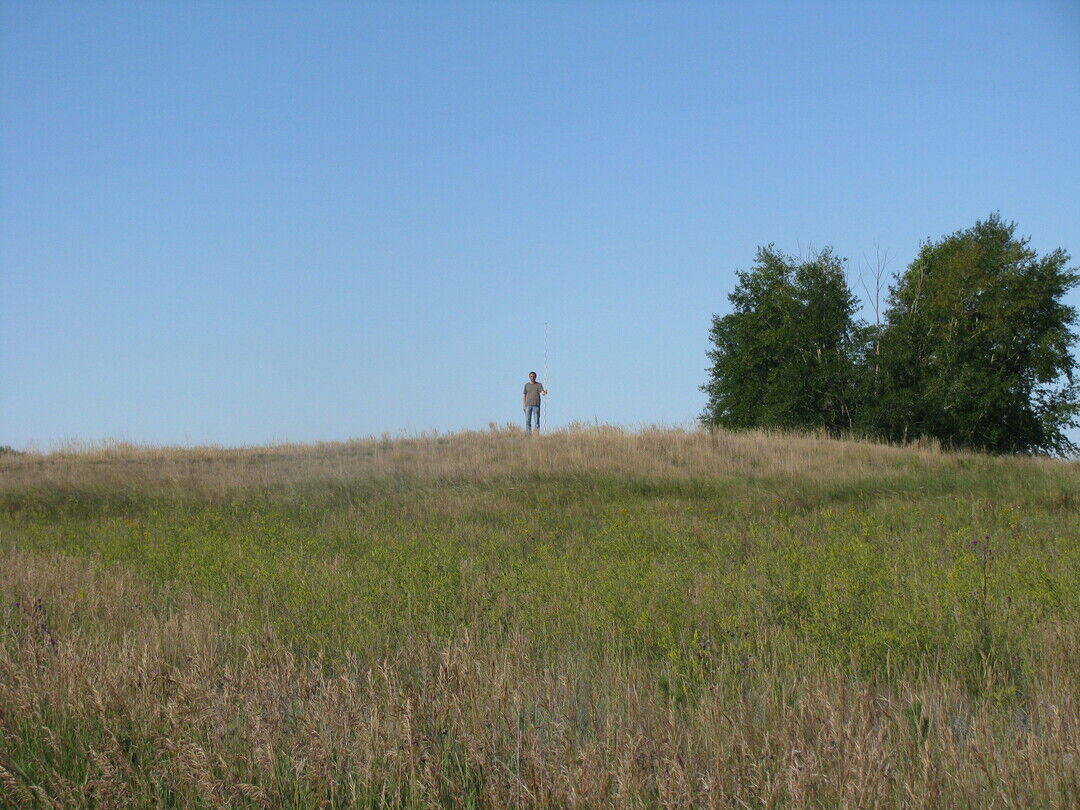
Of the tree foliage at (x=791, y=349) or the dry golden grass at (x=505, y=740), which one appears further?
the tree foliage at (x=791, y=349)

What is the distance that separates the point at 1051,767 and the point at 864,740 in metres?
0.87

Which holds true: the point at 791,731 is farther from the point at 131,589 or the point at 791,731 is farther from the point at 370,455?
the point at 370,455

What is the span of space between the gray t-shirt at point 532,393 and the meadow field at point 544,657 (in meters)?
13.7

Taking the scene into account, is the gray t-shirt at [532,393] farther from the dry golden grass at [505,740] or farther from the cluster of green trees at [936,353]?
the dry golden grass at [505,740]

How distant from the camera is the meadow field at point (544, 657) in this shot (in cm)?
407

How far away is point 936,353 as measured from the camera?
41438mm

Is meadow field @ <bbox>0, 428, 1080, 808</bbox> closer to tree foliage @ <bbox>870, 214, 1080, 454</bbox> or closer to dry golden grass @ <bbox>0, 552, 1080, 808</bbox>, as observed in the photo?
dry golden grass @ <bbox>0, 552, 1080, 808</bbox>

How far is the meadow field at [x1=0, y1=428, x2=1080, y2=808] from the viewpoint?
4066 mm

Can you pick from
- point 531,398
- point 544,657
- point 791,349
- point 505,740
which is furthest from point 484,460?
point 791,349

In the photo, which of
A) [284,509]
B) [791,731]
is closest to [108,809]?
[791,731]

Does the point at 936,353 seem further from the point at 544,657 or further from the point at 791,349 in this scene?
the point at 544,657

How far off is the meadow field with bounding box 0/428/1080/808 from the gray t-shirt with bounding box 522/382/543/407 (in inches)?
540

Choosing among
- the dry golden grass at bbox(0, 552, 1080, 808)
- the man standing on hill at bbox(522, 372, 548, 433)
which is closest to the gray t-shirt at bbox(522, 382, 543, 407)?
the man standing on hill at bbox(522, 372, 548, 433)

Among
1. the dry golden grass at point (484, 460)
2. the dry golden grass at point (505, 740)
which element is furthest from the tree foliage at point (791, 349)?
the dry golden grass at point (505, 740)
